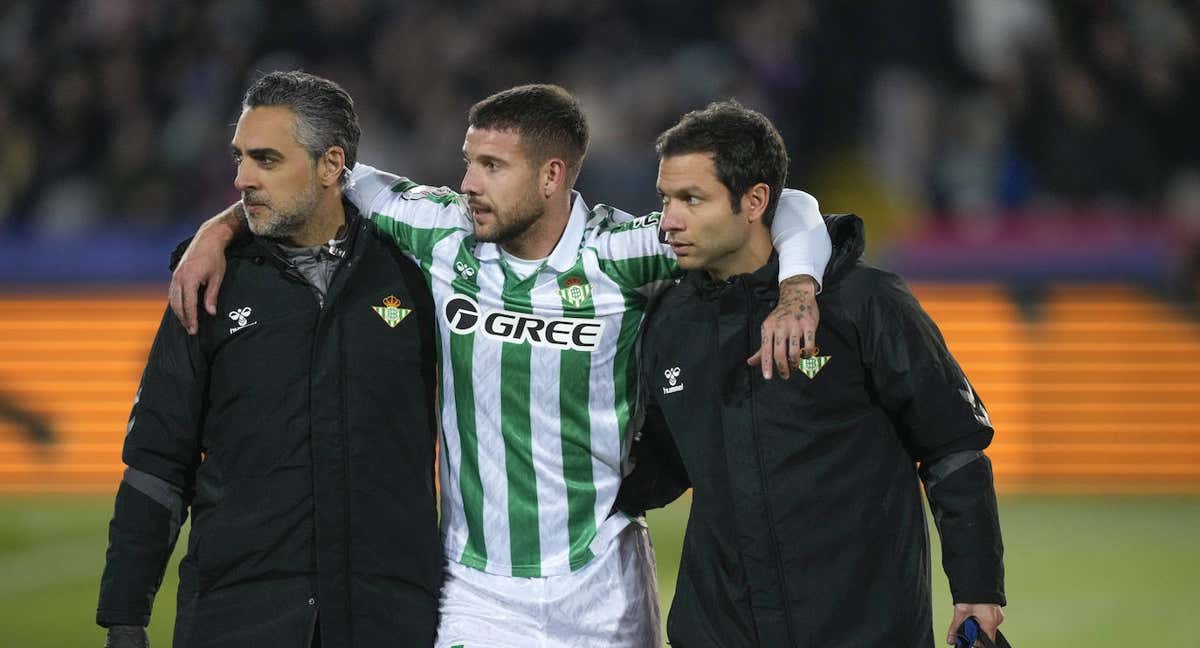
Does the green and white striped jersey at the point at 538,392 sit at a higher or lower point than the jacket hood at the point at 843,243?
lower

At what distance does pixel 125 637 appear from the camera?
4.23 metres

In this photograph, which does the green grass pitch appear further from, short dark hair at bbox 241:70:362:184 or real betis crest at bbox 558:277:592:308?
real betis crest at bbox 558:277:592:308

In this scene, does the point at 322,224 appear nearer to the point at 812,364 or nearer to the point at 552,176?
the point at 552,176

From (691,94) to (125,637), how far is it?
9667 millimetres

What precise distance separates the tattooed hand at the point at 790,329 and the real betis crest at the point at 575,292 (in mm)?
606

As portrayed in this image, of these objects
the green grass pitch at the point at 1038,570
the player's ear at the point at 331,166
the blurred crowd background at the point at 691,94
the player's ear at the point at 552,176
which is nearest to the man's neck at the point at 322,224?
A: the player's ear at the point at 331,166

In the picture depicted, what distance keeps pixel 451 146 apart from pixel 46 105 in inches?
152

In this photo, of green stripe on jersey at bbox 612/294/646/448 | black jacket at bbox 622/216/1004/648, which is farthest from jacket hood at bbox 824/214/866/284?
green stripe on jersey at bbox 612/294/646/448

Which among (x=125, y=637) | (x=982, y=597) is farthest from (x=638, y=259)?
(x=125, y=637)

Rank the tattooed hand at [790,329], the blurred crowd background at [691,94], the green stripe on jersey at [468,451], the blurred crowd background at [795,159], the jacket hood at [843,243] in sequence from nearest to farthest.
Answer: the tattooed hand at [790,329] < the jacket hood at [843,243] < the green stripe on jersey at [468,451] < the blurred crowd background at [795,159] < the blurred crowd background at [691,94]

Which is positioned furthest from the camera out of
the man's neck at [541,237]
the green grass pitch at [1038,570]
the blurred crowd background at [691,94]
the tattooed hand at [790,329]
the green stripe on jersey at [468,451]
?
the blurred crowd background at [691,94]

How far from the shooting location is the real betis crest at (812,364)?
409cm

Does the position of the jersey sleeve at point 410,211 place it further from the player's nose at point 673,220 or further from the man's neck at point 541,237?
the player's nose at point 673,220

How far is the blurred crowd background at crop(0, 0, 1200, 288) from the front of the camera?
41.5 ft
